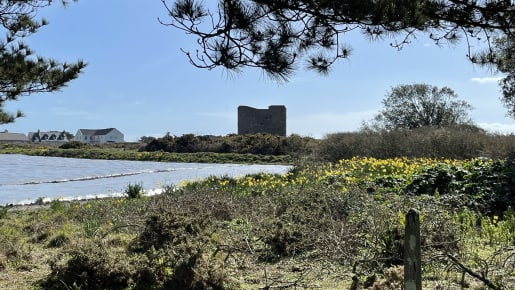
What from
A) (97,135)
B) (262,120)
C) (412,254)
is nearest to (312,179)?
(412,254)

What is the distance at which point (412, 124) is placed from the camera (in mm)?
29266

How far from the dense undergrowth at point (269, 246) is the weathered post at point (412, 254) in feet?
2.23

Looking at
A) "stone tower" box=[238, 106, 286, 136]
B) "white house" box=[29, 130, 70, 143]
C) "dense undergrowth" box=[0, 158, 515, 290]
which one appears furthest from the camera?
"white house" box=[29, 130, 70, 143]

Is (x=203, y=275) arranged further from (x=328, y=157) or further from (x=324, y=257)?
(x=328, y=157)

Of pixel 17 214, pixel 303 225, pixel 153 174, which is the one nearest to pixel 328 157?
pixel 153 174

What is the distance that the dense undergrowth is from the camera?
12.1ft

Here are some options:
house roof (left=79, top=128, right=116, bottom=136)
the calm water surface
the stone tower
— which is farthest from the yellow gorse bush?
house roof (left=79, top=128, right=116, bottom=136)

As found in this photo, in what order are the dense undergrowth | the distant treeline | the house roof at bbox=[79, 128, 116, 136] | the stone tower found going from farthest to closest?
the house roof at bbox=[79, 128, 116, 136], the stone tower, the distant treeline, the dense undergrowth

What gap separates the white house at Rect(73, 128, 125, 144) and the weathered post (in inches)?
3134

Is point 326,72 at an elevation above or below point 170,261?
above

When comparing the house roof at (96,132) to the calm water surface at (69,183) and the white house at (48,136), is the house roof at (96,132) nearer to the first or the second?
the white house at (48,136)

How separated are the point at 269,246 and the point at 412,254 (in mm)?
2925

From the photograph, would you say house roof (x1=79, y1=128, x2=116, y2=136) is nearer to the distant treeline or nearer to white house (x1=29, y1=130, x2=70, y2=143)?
white house (x1=29, y1=130, x2=70, y2=143)

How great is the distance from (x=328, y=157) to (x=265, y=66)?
15.6 metres
